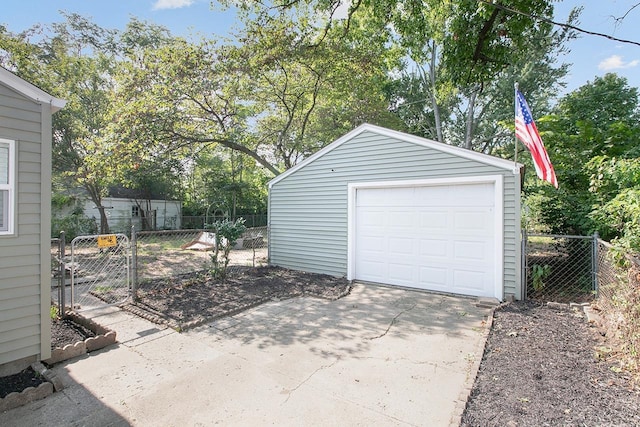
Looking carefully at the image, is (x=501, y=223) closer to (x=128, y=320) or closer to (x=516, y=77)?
(x=128, y=320)

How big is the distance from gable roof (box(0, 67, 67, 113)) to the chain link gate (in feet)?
7.02

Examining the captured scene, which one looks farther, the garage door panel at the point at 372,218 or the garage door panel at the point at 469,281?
the garage door panel at the point at 372,218

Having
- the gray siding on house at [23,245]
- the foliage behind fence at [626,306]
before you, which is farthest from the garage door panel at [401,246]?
the gray siding on house at [23,245]

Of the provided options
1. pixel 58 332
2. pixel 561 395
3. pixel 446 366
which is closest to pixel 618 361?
pixel 561 395

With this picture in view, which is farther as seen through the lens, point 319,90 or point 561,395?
point 319,90

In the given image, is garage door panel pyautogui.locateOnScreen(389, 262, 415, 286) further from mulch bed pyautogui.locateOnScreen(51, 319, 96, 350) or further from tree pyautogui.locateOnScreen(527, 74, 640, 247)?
mulch bed pyautogui.locateOnScreen(51, 319, 96, 350)

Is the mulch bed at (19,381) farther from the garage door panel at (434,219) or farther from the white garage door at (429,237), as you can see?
the garage door panel at (434,219)

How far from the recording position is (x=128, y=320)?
477cm

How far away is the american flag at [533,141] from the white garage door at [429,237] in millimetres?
979

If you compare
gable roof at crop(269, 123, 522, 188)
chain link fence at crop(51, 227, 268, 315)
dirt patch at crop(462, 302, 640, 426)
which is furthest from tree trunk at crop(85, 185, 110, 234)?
dirt patch at crop(462, 302, 640, 426)

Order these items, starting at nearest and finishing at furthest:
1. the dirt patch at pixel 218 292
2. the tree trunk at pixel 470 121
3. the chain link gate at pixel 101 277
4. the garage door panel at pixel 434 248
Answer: the dirt patch at pixel 218 292 → the chain link gate at pixel 101 277 → the garage door panel at pixel 434 248 → the tree trunk at pixel 470 121

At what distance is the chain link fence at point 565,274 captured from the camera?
573 cm

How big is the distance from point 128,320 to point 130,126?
25.9ft

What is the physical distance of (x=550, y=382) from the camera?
2855 mm
